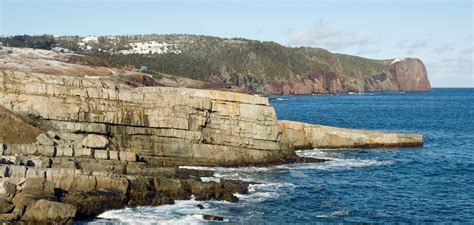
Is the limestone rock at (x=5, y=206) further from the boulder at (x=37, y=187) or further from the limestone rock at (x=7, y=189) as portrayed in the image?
the boulder at (x=37, y=187)

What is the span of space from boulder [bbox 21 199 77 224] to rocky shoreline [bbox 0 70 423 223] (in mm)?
50

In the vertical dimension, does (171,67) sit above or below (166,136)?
above

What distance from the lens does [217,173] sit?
159ft

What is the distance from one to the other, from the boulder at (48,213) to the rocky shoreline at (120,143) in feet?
0.16

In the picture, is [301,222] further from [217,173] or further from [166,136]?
[166,136]

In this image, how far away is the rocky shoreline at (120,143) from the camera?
33969 millimetres

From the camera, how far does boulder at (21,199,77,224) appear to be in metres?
30.4

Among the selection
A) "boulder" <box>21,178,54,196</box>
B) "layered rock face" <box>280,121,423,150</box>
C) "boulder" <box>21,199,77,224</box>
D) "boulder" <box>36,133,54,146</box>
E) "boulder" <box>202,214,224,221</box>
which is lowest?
"boulder" <box>202,214,224,221</box>

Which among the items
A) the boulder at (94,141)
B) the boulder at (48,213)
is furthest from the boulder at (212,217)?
the boulder at (94,141)

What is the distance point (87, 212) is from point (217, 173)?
645 inches

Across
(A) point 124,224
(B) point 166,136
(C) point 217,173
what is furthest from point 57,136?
(A) point 124,224

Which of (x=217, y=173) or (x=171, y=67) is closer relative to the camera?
(x=217, y=173)

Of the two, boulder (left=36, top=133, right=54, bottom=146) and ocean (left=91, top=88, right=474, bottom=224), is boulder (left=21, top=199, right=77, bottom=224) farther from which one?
boulder (left=36, top=133, right=54, bottom=146)

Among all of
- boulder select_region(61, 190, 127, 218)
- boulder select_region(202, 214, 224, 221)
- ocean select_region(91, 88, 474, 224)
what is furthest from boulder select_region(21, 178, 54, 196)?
boulder select_region(202, 214, 224, 221)
